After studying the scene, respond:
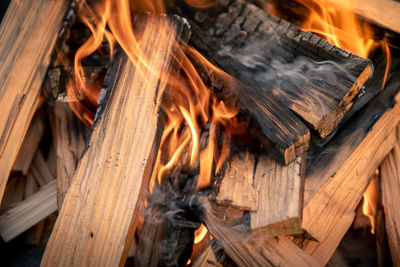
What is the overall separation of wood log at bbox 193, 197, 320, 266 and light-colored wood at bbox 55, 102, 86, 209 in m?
0.92

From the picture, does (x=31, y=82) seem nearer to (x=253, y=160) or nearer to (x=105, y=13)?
(x=105, y=13)

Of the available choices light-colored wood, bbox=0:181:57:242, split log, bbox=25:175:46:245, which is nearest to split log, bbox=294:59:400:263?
light-colored wood, bbox=0:181:57:242

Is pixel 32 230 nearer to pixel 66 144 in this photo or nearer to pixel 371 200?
pixel 66 144

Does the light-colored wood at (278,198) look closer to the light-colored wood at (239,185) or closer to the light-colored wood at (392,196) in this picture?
the light-colored wood at (239,185)

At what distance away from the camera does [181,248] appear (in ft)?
4.74

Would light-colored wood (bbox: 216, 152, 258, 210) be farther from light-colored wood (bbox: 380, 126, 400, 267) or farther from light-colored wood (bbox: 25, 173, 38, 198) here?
light-colored wood (bbox: 25, 173, 38, 198)

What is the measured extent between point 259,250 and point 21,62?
4.82 feet

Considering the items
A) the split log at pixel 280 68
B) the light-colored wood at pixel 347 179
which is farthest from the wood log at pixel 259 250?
the split log at pixel 280 68

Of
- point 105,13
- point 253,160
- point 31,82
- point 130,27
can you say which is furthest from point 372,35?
point 31,82

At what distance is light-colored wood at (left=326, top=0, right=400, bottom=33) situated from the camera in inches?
63.9

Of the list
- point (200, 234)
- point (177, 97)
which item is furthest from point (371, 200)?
point (177, 97)

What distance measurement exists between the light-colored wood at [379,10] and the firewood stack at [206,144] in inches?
0.5

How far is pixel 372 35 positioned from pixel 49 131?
2137 millimetres

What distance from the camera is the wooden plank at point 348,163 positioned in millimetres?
1313
